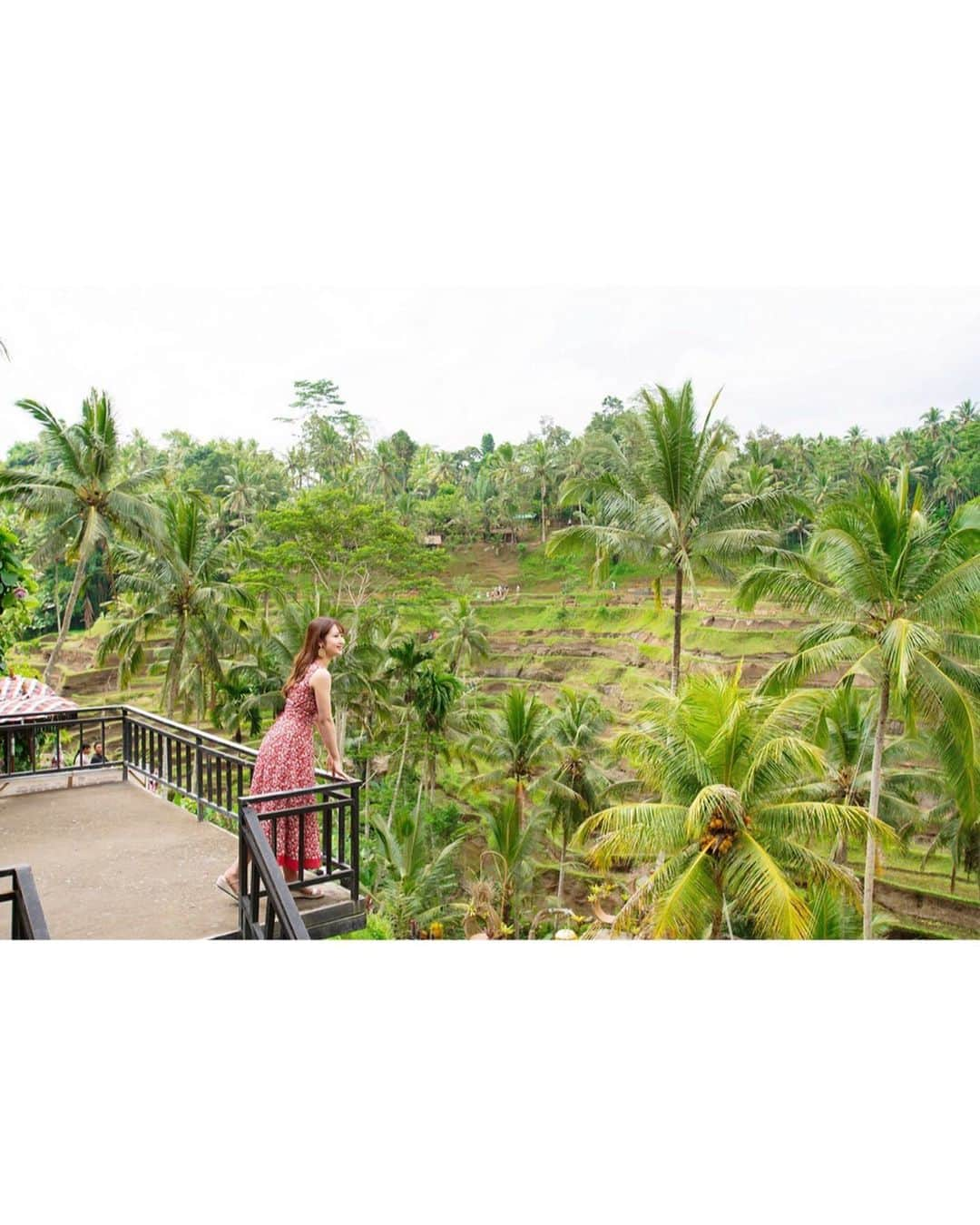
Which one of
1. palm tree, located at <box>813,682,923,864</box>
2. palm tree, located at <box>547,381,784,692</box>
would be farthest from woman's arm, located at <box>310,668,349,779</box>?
palm tree, located at <box>813,682,923,864</box>

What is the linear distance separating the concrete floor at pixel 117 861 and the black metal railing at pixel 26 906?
1049 mm

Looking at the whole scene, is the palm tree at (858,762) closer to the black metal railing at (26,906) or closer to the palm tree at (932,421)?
the black metal railing at (26,906)

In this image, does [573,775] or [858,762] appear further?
[573,775]

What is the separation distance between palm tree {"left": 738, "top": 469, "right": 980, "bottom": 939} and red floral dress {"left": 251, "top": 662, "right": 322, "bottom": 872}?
17.0ft

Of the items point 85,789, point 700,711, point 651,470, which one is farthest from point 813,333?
point 85,789

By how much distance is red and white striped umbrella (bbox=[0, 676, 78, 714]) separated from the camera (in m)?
4.55

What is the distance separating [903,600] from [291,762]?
6157mm

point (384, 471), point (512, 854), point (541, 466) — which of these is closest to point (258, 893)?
point (512, 854)

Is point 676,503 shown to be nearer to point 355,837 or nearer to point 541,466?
point 355,837

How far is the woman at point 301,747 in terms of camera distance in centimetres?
294

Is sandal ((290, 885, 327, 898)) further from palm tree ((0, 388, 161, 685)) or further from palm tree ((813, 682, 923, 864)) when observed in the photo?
palm tree ((813, 682, 923, 864))

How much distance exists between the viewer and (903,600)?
7465 millimetres

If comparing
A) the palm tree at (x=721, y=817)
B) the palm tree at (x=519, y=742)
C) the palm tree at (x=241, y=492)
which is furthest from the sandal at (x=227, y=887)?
the palm tree at (x=241, y=492)

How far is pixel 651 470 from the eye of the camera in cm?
994
